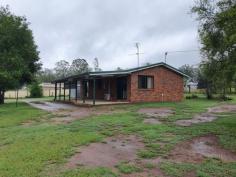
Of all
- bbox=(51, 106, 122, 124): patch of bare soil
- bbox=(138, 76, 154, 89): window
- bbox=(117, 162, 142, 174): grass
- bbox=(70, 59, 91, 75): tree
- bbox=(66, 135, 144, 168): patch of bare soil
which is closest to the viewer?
bbox=(117, 162, 142, 174): grass

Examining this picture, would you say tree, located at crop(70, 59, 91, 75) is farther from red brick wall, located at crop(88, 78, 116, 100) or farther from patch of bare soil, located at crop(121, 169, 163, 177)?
patch of bare soil, located at crop(121, 169, 163, 177)

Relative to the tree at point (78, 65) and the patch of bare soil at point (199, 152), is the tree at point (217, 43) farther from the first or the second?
the tree at point (78, 65)

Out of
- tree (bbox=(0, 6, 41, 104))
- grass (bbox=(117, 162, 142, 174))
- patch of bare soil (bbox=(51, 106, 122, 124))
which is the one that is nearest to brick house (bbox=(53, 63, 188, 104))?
tree (bbox=(0, 6, 41, 104))

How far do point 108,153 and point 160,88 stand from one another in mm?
21092

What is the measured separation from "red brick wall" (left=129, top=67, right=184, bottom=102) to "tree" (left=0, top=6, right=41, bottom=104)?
963 centimetres

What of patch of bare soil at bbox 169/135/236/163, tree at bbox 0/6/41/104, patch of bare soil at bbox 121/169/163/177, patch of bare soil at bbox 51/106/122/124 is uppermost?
tree at bbox 0/6/41/104

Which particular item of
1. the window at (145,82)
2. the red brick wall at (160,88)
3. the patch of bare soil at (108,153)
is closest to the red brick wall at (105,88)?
the window at (145,82)

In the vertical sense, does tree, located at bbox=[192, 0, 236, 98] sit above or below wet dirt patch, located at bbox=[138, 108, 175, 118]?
above

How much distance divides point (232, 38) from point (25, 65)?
2343 cm

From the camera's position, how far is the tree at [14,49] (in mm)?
27438

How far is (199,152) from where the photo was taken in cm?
905

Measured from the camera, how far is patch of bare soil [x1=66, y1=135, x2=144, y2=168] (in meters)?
7.66

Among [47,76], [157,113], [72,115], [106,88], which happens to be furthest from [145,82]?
[47,76]

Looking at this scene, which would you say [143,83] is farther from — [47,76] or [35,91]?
[47,76]
